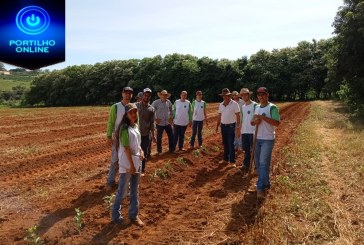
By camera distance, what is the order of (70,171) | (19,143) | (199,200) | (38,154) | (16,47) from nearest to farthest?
(16,47) < (199,200) < (70,171) < (38,154) < (19,143)

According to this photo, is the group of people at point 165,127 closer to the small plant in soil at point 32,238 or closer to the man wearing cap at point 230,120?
the man wearing cap at point 230,120

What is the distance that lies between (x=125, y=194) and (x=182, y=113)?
19.8 feet

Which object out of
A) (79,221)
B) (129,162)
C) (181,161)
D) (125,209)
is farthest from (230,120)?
(79,221)

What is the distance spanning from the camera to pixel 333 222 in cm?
566

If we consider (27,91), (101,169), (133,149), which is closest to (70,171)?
(101,169)

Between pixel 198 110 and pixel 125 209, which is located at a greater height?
pixel 198 110

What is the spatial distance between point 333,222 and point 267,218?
0.94 metres

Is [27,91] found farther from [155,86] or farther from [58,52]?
[58,52]

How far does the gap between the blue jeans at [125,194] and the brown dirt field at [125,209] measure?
19 centimetres

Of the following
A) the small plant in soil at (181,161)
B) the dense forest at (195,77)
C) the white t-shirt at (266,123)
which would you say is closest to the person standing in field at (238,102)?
the small plant in soil at (181,161)

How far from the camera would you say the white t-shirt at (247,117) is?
862 cm

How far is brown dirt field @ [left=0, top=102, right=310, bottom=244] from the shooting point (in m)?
5.62

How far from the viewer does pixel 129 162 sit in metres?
5.64

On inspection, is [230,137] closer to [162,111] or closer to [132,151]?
[162,111]
